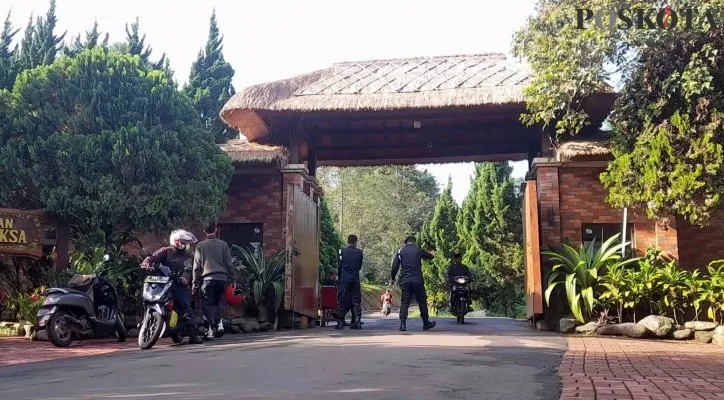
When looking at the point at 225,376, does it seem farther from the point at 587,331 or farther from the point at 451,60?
the point at 451,60

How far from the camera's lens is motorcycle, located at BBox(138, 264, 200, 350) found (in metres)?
8.41

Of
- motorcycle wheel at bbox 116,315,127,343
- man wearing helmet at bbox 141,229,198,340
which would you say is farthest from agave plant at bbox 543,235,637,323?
motorcycle wheel at bbox 116,315,127,343

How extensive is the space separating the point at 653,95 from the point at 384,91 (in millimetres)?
4755

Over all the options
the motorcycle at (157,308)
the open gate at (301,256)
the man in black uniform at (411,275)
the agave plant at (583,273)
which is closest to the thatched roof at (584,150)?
the agave plant at (583,273)

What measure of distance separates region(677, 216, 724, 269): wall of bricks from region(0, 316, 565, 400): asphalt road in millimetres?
6502

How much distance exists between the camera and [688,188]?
10.6 m

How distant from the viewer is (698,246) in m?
13.4

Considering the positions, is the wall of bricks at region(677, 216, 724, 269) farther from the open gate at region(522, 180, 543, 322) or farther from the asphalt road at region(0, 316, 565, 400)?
the asphalt road at region(0, 316, 565, 400)

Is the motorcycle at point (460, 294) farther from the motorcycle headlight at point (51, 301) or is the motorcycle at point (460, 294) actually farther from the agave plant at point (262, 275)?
the motorcycle headlight at point (51, 301)

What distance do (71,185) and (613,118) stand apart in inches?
352

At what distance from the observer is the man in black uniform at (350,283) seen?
39.7 ft

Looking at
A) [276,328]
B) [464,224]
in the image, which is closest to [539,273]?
[276,328]

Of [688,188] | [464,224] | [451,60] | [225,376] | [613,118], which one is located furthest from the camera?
[464,224]

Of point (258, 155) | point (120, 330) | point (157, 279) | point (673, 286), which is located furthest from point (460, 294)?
point (157, 279)
